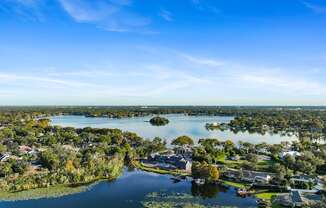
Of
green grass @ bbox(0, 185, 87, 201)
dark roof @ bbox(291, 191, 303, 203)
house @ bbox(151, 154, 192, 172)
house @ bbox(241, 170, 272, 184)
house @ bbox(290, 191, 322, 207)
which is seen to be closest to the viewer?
house @ bbox(290, 191, 322, 207)

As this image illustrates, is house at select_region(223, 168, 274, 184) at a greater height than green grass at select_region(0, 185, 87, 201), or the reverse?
house at select_region(223, 168, 274, 184)

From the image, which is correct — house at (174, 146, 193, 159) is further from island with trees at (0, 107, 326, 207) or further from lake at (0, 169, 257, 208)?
lake at (0, 169, 257, 208)

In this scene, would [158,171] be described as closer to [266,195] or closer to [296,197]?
[266,195]

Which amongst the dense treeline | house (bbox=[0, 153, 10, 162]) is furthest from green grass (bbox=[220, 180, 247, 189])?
house (bbox=[0, 153, 10, 162])

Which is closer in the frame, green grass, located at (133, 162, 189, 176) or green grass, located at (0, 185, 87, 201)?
green grass, located at (0, 185, 87, 201)

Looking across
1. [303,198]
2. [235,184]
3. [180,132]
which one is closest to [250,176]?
[235,184]

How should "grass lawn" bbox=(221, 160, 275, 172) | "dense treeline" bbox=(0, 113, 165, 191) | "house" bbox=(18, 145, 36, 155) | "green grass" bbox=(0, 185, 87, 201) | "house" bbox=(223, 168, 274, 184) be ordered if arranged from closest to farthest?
1. "green grass" bbox=(0, 185, 87, 201)
2. "dense treeline" bbox=(0, 113, 165, 191)
3. "house" bbox=(223, 168, 274, 184)
4. "grass lawn" bbox=(221, 160, 275, 172)
5. "house" bbox=(18, 145, 36, 155)
